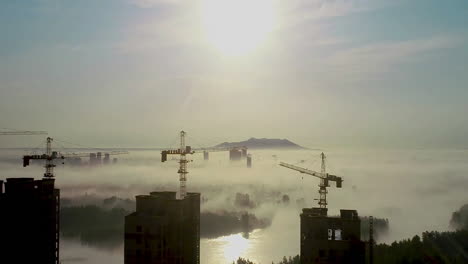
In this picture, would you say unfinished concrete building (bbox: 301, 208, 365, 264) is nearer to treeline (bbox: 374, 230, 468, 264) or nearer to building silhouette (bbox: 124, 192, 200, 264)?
building silhouette (bbox: 124, 192, 200, 264)

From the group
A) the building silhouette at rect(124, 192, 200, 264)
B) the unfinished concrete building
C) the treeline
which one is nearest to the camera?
the building silhouette at rect(124, 192, 200, 264)

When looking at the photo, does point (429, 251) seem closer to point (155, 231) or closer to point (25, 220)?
point (155, 231)

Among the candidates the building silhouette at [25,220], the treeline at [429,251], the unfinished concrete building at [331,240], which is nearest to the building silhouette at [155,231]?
the unfinished concrete building at [331,240]

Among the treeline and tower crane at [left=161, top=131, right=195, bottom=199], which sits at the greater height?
tower crane at [left=161, top=131, right=195, bottom=199]

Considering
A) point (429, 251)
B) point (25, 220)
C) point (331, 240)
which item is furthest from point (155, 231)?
point (429, 251)

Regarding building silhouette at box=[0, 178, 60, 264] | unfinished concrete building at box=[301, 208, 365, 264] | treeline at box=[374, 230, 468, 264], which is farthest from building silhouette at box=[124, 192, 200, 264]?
treeline at box=[374, 230, 468, 264]

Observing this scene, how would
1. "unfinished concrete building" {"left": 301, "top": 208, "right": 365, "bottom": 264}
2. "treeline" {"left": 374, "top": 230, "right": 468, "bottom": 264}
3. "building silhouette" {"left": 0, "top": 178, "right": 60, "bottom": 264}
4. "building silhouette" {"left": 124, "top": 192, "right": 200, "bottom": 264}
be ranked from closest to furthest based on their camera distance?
"building silhouette" {"left": 124, "top": 192, "right": 200, "bottom": 264}
"unfinished concrete building" {"left": 301, "top": 208, "right": 365, "bottom": 264}
"building silhouette" {"left": 0, "top": 178, "right": 60, "bottom": 264}
"treeline" {"left": 374, "top": 230, "right": 468, "bottom": 264}
